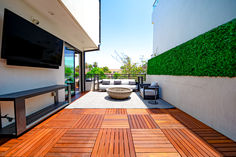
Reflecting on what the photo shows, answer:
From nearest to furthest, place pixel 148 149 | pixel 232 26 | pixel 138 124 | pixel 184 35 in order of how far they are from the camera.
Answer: pixel 148 149, pixel 232 26, pixel 138 124, pixel 184 35

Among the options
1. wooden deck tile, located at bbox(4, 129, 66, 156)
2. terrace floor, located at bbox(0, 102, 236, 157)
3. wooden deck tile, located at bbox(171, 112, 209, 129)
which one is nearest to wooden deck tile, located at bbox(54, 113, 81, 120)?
terrace floor, located at bbox(0, 102, 236, 157)

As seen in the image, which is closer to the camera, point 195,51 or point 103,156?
point 103,156

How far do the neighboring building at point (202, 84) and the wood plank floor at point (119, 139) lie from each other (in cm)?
29

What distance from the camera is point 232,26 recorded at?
4.81ft

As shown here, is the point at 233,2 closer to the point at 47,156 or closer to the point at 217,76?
the point at 217,76

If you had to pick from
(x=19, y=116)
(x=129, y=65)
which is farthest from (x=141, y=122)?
(x=129, y=65)

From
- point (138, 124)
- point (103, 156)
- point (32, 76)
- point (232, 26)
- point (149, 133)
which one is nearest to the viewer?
point (103, 156)

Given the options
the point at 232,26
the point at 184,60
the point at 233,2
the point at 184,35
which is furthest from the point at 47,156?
the point at 184,35

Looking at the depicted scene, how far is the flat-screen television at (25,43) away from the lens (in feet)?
4.92

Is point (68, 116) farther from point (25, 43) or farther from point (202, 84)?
point (202, 84)

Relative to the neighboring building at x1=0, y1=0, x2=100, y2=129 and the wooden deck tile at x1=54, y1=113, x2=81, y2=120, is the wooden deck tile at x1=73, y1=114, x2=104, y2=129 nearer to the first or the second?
the wooden deck tile at x1=54, y1=113, x2=81, y2=120

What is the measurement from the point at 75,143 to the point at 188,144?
6.21 ft

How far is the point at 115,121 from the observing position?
2.00m

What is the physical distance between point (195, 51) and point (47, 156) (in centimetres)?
375
